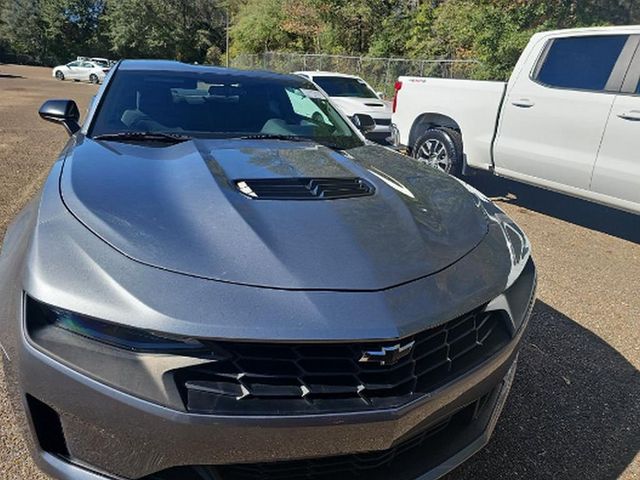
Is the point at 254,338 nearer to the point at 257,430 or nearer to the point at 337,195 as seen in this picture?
the point at 257,430

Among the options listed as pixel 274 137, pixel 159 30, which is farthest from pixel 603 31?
pixel 159 30

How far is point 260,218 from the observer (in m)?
1.79

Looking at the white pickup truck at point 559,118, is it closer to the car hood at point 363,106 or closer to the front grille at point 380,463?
the car hood at point 363,106

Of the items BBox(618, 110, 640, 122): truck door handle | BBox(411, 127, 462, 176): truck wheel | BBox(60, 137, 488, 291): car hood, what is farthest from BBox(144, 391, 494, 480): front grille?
BBox(411, 127, 462, 176): truck wheel

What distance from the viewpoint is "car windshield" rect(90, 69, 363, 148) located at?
2.87 meters

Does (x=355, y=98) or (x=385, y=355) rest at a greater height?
(x=385, y=355)

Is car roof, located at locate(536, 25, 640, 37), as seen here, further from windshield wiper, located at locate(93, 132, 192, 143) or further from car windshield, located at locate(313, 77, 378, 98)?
car windshield, located at locate(313, 77, 378, 98)

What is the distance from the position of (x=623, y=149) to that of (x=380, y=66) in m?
19.4

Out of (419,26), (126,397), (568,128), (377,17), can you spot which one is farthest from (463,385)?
(377,17)

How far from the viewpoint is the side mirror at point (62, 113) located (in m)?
3.25

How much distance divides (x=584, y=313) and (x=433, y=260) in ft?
8.10

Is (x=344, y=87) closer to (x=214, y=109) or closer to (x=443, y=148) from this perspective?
(x=443, y=148)

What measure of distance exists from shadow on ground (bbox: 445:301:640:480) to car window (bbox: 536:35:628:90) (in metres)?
2.88

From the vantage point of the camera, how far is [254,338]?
4.38ft
